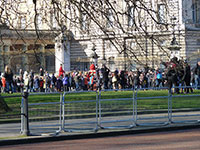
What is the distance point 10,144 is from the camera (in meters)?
13.4

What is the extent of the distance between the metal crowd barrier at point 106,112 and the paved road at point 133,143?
1.17 metres

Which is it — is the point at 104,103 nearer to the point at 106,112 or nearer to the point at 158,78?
the point at 106,112

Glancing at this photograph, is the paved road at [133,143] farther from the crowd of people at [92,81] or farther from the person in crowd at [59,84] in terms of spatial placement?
the person in crowd at [59,84]

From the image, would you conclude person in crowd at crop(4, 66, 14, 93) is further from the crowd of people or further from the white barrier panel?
the white barrier panel

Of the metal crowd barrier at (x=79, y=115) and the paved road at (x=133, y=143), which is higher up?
the metal crowd barrier at (x=79, y=115)

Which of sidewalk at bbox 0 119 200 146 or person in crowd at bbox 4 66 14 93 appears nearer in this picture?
sidewalk at bbox 0 119 200 146

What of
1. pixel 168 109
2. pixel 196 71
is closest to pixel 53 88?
pixel 196 71

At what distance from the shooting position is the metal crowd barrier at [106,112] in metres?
14.9

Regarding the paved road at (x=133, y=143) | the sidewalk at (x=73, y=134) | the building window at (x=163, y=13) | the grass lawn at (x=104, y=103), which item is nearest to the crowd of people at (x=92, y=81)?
the building window at (x=163, y=13)

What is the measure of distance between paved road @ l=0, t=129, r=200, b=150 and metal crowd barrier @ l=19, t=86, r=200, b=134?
45.9 inches

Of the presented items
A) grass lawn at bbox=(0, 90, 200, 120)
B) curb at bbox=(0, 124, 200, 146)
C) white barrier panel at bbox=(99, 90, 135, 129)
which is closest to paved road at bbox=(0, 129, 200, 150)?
curb at bbox=(0, 124, 200, 146)

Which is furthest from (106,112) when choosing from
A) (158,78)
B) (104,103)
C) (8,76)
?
(158,78)

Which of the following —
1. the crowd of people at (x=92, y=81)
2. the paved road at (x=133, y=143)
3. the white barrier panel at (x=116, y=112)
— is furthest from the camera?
the crowd of people at (x=92, y=81)

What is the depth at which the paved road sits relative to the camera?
1226 centimetres
